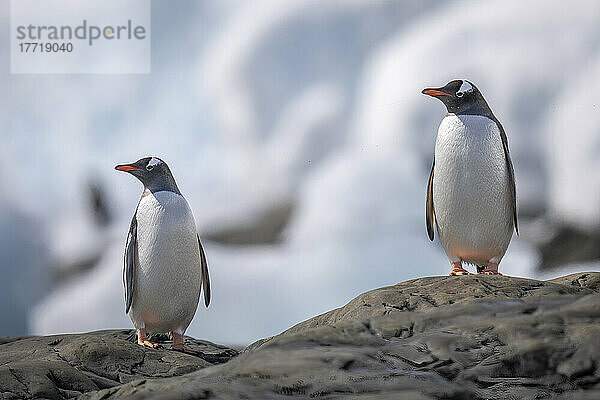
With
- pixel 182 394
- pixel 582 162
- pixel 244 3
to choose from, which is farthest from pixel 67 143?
pixel 182 394

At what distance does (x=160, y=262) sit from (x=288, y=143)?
1816mm

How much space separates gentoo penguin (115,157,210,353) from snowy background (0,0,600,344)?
1442mm

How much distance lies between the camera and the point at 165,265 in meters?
2.79

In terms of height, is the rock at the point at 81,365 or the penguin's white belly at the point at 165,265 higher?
the penguin's white belly at the point at 165,265

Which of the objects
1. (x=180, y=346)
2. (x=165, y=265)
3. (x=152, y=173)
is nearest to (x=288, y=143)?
(x=152, y=173)

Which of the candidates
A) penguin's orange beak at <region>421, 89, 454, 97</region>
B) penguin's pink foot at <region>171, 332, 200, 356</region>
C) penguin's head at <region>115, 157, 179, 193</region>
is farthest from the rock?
penguin's orange beak at <region>421, 89, 454, 97</region>

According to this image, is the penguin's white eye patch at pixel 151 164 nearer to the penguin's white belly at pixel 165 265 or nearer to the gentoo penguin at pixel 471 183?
the penguin's white belly at pixel 165 265

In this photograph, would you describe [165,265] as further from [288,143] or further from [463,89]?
[288,143]

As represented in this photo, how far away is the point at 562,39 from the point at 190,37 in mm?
2199

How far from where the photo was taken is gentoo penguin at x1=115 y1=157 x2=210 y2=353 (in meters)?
2.79

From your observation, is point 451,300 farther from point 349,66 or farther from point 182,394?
point 349,66

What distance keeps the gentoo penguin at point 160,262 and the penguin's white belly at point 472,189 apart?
3.25 ft

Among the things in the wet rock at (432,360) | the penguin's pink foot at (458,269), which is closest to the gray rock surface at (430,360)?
the wet rock at (432,360)

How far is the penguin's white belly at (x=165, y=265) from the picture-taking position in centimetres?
279
